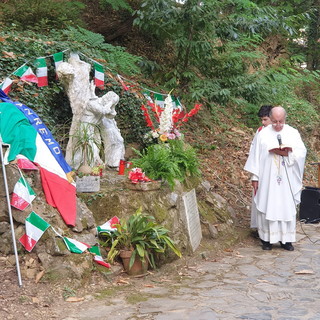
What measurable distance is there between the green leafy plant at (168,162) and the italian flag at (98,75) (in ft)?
4.67

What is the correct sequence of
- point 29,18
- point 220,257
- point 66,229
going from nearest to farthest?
point 66,229, point 220,257, point 29,18

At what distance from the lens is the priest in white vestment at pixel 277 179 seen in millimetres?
8344

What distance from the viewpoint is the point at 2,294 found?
536 centimetres

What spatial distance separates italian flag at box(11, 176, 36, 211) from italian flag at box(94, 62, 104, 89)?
10.2 feet

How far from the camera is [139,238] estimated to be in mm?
6676

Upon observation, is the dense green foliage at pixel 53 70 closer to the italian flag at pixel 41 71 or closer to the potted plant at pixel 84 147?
the italian flag at pixel 41 71

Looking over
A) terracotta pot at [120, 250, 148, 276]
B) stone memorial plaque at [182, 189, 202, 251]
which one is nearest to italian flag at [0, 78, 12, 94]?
terracotta pot at [120, 250, 148, 276]

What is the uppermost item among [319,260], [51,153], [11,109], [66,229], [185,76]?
[185,76]

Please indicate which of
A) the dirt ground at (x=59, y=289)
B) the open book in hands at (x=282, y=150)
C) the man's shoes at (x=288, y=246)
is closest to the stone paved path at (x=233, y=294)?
the dirt ground at (x=59, y=289)

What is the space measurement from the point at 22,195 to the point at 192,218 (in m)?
2.90

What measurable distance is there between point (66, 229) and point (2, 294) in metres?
1.18

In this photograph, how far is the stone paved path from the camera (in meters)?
5.32

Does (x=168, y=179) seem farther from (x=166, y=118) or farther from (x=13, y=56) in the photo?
(x=13, y=56)

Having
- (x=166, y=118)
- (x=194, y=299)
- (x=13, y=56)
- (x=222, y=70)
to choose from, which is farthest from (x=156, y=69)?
(x=194, y=299)
